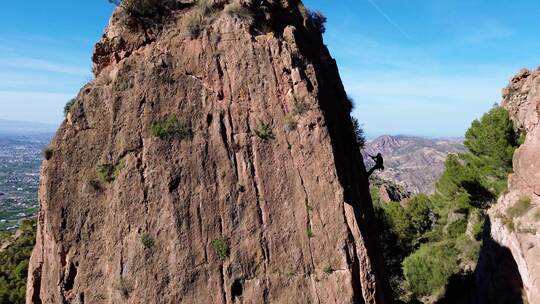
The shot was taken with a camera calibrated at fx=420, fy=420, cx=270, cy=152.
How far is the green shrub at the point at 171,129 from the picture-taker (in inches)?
661

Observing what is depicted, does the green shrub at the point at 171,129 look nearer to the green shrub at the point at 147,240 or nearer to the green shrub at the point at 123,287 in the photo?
the green shrub at the point at 147,240

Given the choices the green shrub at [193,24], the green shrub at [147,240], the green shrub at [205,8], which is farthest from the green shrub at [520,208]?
the green shrub at [147,240]

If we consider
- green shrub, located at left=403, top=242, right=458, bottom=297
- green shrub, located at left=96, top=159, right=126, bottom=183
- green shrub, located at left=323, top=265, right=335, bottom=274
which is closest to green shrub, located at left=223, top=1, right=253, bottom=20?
green shrub, located at left=96, top=159, right=126, bottom=183

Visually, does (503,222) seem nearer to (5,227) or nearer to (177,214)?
(177,214)

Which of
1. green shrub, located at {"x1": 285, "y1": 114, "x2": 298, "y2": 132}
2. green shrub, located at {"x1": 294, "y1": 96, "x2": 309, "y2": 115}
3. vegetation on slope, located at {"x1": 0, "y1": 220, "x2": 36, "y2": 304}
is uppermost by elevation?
green shrub, located at {"x1": 294, "y1": 96, "x2": 309, "y2": 115}

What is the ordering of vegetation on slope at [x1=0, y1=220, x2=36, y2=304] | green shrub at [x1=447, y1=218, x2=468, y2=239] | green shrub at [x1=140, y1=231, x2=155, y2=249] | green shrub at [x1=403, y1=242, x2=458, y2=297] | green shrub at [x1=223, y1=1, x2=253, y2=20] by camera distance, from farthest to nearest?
1. green shrub at [x1=447, y1=218, x2=468, y2=239]
2. vegetation on slope at [x1=0, y1=220, x2=36, y2=304]
3. green shrub at [x1=403, y1=242, x2=458, y2=297]
4. green shrub at [x1=223, y1=1, x2=253, y2=20]
5. green shrub at [x1=140, y1=231, x2=155, y2=249]

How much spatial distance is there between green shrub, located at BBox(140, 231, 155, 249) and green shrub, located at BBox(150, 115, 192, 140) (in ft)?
12.6

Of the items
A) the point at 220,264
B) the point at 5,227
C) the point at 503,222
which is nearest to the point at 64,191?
the point at 220,264

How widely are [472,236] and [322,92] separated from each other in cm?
3195

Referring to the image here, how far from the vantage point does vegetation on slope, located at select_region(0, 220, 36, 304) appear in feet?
123

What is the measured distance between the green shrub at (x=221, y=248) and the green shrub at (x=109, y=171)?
4783mm

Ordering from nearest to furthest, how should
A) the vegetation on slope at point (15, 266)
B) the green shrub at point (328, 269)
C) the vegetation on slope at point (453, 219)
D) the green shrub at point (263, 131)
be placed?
the green shrub at point (328, 269)
the green shrub at point (263, 131)
the vegetation on slope at point (15, 266)
the vegetation on slope at point (453, 219)

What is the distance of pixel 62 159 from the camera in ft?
55.3

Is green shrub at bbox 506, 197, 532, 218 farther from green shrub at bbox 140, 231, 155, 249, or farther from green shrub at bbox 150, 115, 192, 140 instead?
green shrub at bbox 140, 231, 155, 249
